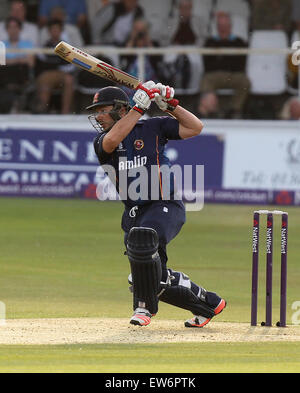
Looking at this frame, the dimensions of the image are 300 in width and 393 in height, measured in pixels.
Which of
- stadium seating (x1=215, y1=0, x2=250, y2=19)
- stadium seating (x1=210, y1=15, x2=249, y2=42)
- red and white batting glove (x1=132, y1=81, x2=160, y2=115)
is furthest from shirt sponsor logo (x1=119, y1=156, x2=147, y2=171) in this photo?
stadium seating (x1=215, y1=0, x2=250, y2=19)

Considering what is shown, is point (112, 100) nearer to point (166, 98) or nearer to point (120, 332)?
point (166, 98)

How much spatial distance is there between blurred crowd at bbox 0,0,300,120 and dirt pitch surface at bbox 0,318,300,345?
9.64 meters

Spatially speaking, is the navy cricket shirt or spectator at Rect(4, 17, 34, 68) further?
spectator at Rect(4, 17, 34, 68)

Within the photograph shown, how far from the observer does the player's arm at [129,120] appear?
25.2 ft

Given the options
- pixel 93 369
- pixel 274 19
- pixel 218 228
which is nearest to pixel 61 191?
pixel 218 228

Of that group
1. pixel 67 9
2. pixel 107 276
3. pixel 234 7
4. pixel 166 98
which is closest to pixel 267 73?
pixel 234 7

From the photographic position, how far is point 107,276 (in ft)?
35.8

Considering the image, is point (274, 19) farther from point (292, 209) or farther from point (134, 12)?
point (292, 209)

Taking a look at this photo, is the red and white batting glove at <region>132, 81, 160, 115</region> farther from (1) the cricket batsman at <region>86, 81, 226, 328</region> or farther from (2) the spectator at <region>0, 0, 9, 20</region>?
(2) the spectator at <region>0, 0, 9, 20</region>

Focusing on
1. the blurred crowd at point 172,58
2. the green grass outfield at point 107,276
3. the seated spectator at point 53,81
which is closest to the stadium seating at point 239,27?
the blurred crowd at point 172,58

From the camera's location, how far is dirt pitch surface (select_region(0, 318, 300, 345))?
24.4 ft

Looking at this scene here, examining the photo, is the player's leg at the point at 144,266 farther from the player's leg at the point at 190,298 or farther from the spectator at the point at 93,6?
the spectator at the point at 93,6

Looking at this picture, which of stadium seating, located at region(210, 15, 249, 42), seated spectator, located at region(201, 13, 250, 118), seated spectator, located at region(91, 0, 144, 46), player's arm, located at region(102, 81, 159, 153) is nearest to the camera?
player's arm, located at region(102, 81, 159, 153)

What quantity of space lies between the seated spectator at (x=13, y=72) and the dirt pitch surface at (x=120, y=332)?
34.8 feet
